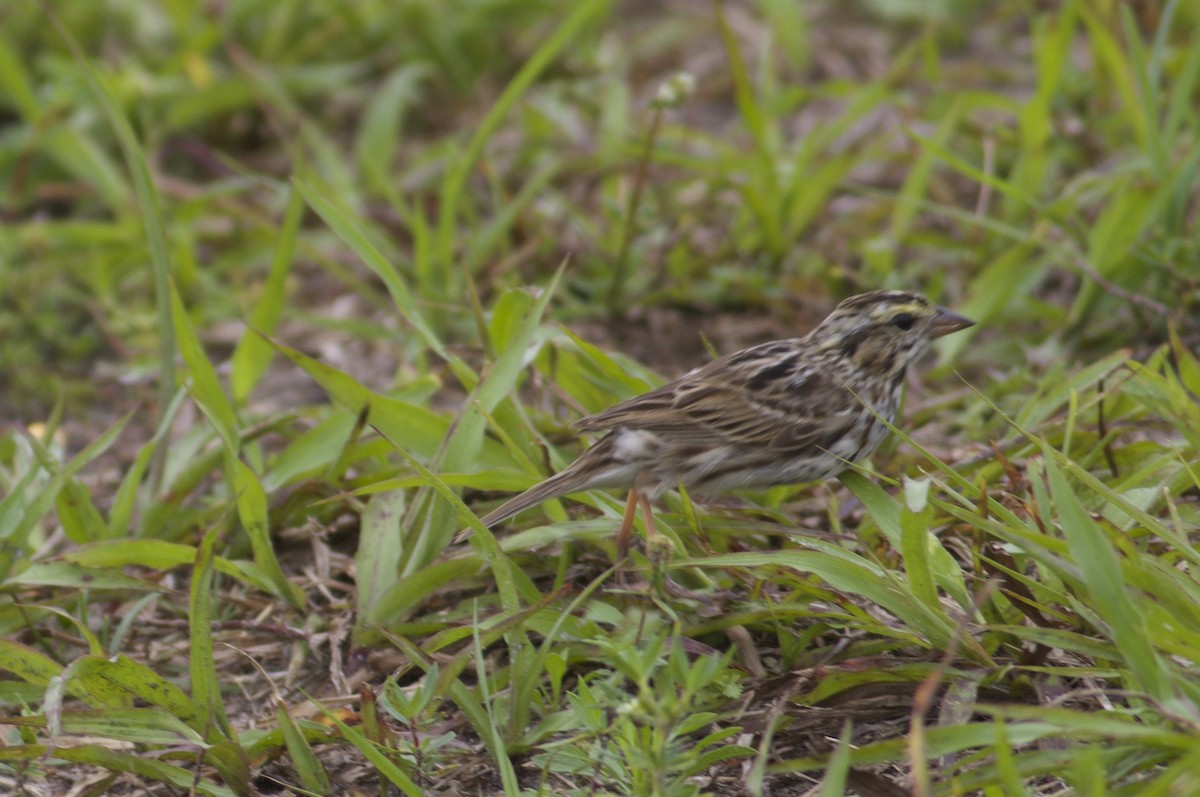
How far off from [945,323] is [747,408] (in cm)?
79

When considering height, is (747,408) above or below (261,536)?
above

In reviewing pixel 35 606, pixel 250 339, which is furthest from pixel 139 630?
pixel 250 339

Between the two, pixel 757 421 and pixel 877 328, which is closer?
pixel 757 421

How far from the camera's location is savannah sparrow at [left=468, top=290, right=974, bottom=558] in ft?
13.0

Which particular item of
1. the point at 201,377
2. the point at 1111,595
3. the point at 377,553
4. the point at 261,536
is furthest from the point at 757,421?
the point at 201,377

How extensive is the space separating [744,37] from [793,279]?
279 centimetres

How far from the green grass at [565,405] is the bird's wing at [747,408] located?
250 mm

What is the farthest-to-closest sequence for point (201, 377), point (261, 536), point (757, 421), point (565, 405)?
point (565, 405), point (201, 377), point (261, 536), point (757, 421)

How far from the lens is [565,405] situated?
4.87 meters

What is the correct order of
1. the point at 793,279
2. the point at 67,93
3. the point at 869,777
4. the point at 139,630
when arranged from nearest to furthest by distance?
1. the point at 869,777
2. the point at 139,630
3. the point at 793,279
4. the point at 67,93

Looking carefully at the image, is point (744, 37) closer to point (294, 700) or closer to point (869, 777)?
point (294, 700)

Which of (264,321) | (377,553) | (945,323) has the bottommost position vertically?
(377,553)

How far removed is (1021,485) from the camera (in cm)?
395

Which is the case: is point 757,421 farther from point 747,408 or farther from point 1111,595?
point 1111,595
